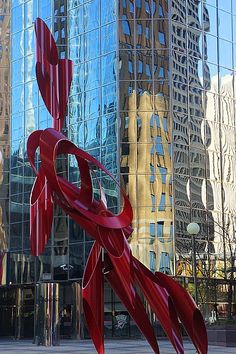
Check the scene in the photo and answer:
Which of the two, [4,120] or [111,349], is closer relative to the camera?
[111,349]

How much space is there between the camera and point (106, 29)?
121 feet

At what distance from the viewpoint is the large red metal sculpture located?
48.8ft

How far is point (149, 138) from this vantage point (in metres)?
35.2

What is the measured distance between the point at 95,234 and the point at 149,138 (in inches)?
813

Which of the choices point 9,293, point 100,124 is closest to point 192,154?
point 100,124

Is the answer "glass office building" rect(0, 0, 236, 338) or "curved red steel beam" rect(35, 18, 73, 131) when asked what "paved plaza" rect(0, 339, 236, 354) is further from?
"curved red steel beam" rect(35, 18, 73, 131)

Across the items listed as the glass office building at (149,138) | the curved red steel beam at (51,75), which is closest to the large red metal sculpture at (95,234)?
the curved red steel beam at (51,75)

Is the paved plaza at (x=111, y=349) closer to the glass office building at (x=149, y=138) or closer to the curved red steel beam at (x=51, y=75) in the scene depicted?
the glass office building at (x=149, y=138)

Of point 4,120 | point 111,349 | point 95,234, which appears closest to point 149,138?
point 4,120

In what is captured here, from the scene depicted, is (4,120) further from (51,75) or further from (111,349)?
(51,75)

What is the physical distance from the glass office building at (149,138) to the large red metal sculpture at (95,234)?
61.5ft

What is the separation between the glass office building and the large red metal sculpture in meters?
18.7

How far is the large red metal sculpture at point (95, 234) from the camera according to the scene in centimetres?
1488

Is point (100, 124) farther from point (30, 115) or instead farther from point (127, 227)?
point (127, 227)
